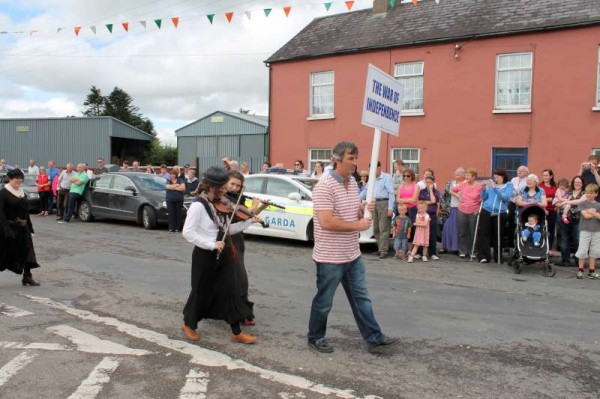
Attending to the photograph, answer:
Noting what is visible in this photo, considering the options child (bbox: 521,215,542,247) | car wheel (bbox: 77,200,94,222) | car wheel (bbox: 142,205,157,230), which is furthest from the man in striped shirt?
car wheel (bbox: 77,200,94,222)

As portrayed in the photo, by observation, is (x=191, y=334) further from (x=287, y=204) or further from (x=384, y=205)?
(x=287, y=204)

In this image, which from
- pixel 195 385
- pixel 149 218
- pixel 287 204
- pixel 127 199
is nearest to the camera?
pixel 195 385

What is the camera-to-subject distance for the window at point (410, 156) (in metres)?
19.5

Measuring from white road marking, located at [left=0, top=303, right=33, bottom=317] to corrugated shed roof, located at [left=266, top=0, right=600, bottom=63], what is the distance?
625 inches

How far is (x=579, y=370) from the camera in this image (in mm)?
4676

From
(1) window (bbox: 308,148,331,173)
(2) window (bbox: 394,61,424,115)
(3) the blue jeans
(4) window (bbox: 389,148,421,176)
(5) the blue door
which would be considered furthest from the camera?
(1) window (bbox: 308,148,331,173)

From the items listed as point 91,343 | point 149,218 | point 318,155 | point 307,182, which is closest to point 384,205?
point 307,182

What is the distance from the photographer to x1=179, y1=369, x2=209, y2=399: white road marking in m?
4.12

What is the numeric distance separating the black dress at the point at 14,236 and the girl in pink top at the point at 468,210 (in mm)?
7635

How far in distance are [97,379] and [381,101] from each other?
3589 millimetres

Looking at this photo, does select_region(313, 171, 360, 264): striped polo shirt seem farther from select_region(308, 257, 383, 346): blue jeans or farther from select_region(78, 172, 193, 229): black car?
select_region(78, 172, 193, 229): black car

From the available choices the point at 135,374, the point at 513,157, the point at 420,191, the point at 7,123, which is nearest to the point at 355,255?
the point at 135,374

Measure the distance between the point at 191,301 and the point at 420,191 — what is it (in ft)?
21.6

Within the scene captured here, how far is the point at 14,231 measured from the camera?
7.65m
